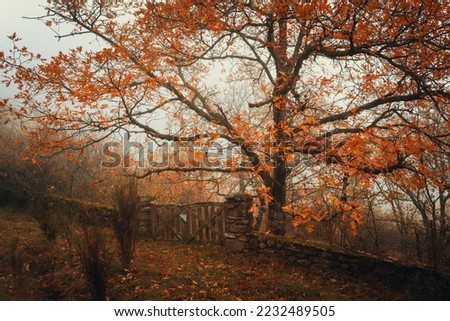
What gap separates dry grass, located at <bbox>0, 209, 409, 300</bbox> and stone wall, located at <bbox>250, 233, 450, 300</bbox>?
0.72 ft

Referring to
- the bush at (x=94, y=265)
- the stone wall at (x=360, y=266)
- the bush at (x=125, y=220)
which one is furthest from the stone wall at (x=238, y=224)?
the bush at (x=94, y=265)

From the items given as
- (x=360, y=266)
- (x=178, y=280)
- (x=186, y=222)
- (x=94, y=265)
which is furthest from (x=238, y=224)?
(x=94, y=265)

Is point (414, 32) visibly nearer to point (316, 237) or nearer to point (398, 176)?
point (398, 176)

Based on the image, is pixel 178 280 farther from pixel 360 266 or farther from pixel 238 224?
pixel 360 266

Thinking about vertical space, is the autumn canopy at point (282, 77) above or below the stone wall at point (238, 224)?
above

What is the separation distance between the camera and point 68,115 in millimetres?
7879

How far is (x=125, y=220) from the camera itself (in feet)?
20.7

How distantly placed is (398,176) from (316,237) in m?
2.80

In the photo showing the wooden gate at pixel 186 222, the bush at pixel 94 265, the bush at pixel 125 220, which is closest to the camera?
the bush at pixel 94 265

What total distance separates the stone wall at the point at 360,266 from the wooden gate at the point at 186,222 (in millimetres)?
1377

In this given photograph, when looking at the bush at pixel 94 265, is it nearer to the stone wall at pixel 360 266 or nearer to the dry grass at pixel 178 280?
the dry grass at pixel 178 280

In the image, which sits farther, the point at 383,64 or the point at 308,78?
the point at 308,78

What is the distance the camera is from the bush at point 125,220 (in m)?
6.21
